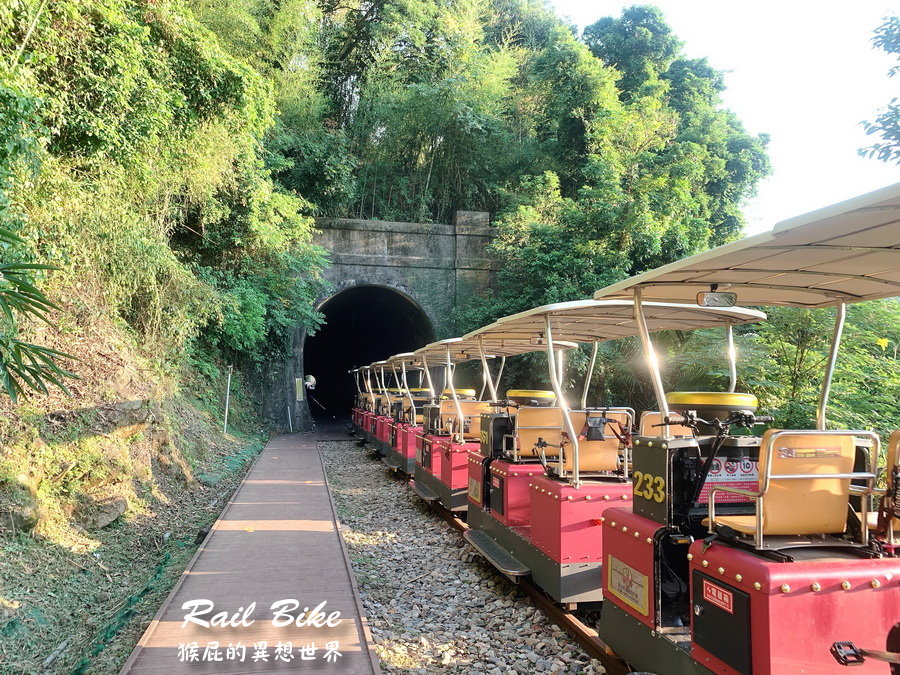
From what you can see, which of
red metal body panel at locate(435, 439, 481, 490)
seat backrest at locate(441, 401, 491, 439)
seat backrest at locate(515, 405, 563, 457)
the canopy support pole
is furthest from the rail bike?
the canopy support pole

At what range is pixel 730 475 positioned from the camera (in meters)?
3.33

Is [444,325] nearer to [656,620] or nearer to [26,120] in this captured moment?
[26,120]

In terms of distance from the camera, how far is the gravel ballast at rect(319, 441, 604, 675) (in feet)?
12.7

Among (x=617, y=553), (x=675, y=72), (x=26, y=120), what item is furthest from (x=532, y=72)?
(x=617, y=553)

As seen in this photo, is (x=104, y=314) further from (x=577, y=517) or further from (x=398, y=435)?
(x=577, y=517)

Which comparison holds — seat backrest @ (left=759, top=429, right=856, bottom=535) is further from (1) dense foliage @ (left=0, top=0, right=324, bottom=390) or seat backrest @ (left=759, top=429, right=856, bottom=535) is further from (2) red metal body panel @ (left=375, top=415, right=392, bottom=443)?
(2) red metal body panel @ (left=375, top=415, right=392, bottom=443)

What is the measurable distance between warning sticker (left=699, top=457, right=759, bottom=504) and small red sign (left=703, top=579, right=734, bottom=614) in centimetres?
69

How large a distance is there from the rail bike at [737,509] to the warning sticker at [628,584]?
0.04 feet

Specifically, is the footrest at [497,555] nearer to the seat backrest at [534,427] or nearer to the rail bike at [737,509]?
the rail bike at [737,509]

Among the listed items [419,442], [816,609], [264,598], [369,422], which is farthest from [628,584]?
[369,422]

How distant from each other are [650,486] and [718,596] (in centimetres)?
81

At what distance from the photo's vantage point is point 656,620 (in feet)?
10.2

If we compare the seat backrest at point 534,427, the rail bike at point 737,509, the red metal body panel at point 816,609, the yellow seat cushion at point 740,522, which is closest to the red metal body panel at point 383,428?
the seat backrest at point 534,427

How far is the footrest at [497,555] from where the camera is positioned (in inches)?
190
